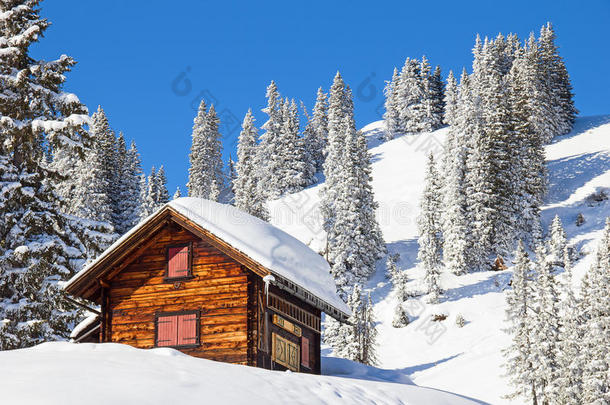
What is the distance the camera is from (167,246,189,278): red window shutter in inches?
947

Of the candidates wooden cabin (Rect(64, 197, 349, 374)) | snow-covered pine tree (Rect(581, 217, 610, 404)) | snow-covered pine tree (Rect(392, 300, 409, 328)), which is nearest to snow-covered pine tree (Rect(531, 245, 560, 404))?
snow-covered pine tree (Rect(581, 217, 610, 404))

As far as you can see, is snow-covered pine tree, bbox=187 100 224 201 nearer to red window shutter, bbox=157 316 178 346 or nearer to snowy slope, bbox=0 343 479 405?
red window shutter, bbox=157 316 178 346

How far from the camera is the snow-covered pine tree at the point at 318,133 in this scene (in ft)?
352

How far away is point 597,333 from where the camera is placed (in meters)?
40.0

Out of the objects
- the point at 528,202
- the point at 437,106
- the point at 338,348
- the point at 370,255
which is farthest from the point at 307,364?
the point at 437,106

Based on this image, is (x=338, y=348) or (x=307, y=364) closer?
(x=307, y=364)

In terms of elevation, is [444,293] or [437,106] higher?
→ [437,106]

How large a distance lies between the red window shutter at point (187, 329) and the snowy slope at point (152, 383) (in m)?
5.81

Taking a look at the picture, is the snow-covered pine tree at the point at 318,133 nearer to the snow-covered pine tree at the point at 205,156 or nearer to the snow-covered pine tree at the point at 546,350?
the snow-covered pine tree at the point at 205,156

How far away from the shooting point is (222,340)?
914 inches

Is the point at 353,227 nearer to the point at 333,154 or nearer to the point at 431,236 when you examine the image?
the point at 431,236

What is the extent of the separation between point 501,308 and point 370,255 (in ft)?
48.6

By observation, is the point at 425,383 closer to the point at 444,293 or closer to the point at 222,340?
the point at 444,293

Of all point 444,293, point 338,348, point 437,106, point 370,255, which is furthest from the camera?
point 437,106
